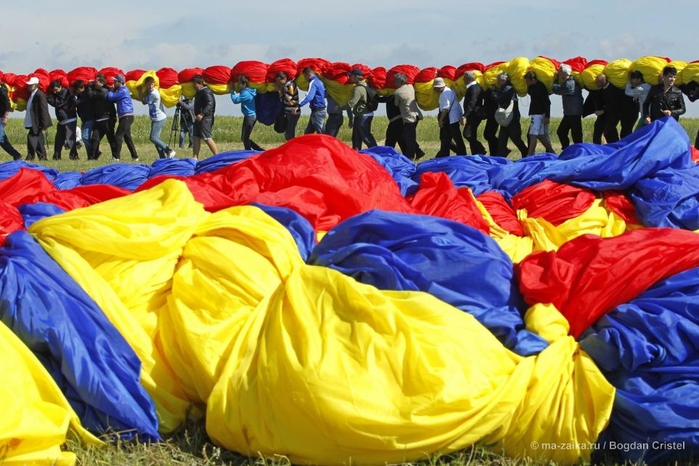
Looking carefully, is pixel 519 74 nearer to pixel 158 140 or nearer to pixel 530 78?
pixel 530 78

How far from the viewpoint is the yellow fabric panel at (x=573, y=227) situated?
15.9 ft

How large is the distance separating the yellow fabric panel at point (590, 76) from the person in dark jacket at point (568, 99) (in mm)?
146

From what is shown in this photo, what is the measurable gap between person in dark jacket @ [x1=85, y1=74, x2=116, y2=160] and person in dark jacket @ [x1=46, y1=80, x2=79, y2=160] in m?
0.79

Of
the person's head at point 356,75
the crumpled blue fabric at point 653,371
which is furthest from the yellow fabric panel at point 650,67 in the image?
the crumpled blue fabric at point 653,371

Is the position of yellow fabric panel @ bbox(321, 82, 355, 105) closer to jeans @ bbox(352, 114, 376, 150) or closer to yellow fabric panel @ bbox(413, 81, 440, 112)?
jeans @ bbox(352, 114, 376, 150)

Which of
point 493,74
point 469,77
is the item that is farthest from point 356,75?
point 493,74

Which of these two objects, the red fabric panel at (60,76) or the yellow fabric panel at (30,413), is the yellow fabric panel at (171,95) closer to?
the red fabric panel at (60,76)

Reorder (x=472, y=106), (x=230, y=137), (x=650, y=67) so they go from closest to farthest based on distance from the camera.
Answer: (x=650, y=67)
(x=472, y=106)
(x=230, y=137)

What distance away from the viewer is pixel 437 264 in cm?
364

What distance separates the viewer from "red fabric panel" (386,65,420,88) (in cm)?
1517

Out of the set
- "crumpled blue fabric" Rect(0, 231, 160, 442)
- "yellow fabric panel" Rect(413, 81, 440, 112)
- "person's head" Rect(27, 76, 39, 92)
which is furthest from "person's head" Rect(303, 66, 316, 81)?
"crumpled blue fabric" Rect(0, 231, 160, 442)

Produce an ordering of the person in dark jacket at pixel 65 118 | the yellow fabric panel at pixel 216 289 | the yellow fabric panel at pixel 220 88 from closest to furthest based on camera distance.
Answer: the yellow fabric panel at pixel 216 289, the person in dark jacket at pixel 65 118, the yellow fabric panel at pixel 220 88

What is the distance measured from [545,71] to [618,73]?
1024 mm

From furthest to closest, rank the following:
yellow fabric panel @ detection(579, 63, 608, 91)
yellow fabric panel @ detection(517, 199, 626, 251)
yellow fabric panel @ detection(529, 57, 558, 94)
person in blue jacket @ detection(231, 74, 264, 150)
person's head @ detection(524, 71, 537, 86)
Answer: person in blue jacket @ detection(231, 74, 264, 150)
yellow fabric panel @ detection(529, 57, 558, 94)
yellow fabric panel @ detection(579, 63, 608, 91)
person's head @ detection(524, 71, 537, 86)
yellow fabric panel @ detection(517, 199, 626, 251)
